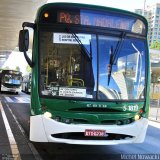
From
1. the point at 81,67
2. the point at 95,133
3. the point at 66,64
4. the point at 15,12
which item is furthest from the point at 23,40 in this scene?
the point at 15,12

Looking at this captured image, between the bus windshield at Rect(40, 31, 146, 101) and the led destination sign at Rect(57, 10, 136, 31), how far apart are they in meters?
0.28

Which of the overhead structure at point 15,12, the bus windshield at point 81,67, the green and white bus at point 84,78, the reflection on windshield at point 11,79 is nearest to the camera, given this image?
the green and white bus at point 84,78

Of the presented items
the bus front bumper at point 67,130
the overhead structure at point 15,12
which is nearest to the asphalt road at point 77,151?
the bus front bumper at point 67,130

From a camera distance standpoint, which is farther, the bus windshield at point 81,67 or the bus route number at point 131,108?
the bus route number at point 131,108

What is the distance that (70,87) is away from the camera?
727 centimetres

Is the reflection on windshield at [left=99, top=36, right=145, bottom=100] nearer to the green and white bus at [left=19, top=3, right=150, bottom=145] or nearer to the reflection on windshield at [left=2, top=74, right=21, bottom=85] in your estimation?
the green and white bus at [left=19, top=3, right=150, bottom=145]

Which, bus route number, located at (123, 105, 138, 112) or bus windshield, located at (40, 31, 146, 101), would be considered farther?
bus route number, located at (123, 105, 138, 112)

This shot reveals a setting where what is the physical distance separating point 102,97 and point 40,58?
1454mm

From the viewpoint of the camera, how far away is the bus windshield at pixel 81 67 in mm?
7301

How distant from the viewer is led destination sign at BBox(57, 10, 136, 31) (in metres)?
7.48

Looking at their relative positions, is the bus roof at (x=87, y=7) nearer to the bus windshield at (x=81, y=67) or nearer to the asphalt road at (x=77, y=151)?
the bus windshield at (x=81, y=67)

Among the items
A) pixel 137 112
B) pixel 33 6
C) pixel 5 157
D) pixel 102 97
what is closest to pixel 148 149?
pixel 137 112

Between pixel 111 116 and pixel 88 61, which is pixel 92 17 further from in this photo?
pixel 111 116

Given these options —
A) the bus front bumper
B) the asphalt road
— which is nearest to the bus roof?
the bus front bumper
